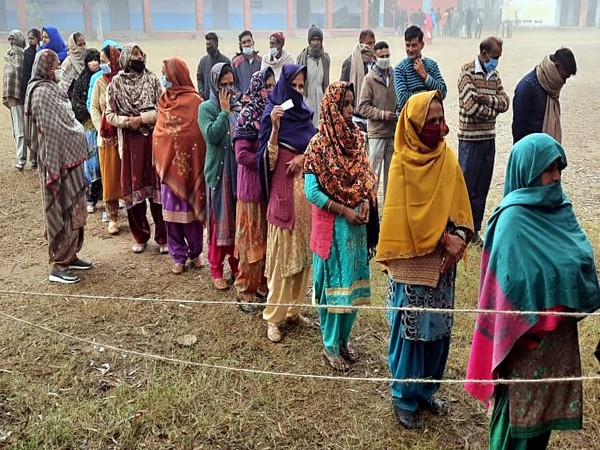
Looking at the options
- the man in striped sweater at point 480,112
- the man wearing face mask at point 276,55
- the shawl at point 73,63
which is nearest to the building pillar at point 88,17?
the man wearing face mask at point 276,55

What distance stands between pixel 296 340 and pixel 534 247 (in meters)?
2.16

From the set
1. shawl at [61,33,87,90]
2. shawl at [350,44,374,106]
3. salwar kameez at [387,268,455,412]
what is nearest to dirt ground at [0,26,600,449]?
salwar kameez at [387,268,455,412]

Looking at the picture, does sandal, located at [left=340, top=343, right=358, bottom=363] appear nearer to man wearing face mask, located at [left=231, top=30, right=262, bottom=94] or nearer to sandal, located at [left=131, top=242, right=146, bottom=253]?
sandal, located at [left=131, top=242, right=146, bottom=253]

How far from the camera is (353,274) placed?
3.53 m

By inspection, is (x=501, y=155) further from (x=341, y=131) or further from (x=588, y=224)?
(x=341, y=131)

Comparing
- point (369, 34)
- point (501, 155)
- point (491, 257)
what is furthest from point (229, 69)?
point (501, 155)

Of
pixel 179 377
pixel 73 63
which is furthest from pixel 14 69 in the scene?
pixel 179 377

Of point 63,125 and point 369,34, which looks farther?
point 369,34

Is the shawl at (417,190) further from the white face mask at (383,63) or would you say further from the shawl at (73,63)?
the shawl at (73,63)

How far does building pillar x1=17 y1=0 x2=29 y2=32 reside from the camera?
99.9ft

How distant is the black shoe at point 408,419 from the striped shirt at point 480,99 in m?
3.04

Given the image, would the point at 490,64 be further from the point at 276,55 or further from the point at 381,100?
the point at 276,55

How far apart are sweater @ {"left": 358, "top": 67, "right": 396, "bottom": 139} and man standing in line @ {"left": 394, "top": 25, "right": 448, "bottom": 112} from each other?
35 centimetres

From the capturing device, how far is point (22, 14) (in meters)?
30.5
